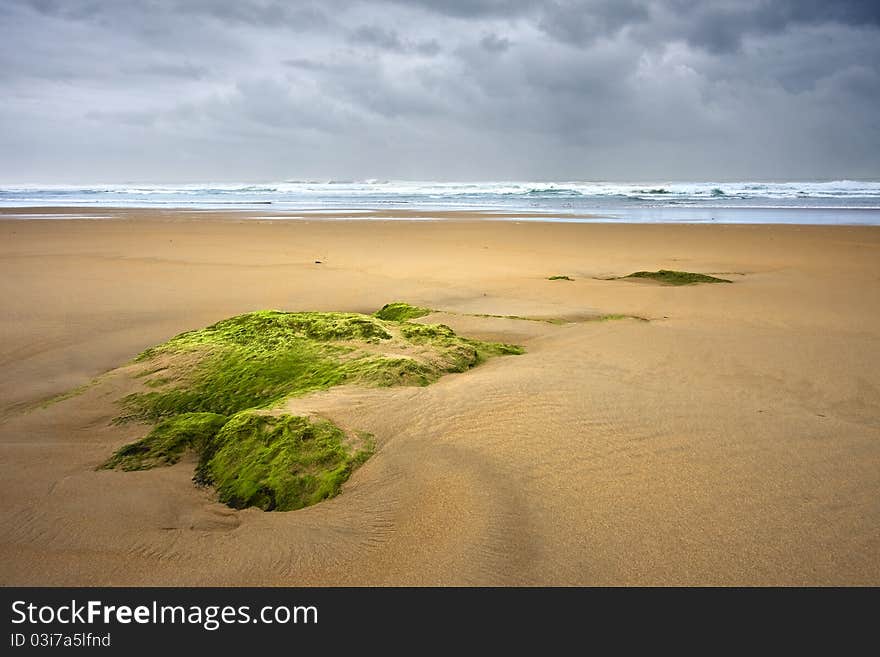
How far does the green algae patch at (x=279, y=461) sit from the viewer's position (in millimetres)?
2588

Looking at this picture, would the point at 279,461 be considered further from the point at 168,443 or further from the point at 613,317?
the point at 613,317

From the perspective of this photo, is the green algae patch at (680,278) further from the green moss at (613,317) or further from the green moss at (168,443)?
the green moss at (168,443)

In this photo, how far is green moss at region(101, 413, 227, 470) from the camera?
3.01 m

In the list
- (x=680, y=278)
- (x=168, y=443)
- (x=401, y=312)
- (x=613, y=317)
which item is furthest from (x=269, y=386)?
(x=680, y=278)

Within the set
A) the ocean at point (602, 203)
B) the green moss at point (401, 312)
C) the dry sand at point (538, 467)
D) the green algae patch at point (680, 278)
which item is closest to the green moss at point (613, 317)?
the dry sand at point (538, 467)

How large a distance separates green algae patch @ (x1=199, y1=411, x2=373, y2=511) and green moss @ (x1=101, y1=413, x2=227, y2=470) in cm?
16

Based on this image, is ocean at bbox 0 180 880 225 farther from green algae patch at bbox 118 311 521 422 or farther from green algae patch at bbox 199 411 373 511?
green algae patch at bbox 199 411 373 511

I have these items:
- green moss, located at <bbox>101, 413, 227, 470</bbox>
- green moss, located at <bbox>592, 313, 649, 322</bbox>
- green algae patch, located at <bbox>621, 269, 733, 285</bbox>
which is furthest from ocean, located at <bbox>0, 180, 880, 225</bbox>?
green moss, located at <bbox>101, 413, 227, 470</bbox>

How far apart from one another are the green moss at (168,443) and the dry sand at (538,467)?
14 cm

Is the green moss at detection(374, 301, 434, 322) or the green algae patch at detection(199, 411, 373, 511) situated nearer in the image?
the green algae patch at detection(199, 411, 373, 511)

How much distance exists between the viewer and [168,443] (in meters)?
3.10

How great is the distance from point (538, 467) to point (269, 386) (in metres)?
1.90
